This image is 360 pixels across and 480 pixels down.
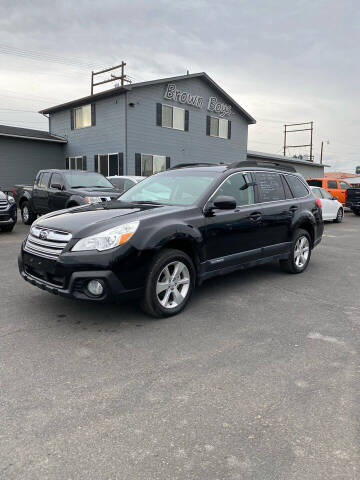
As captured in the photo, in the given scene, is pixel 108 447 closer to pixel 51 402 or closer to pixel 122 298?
pixel 51 402

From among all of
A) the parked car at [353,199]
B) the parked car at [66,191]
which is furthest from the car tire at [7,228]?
the parked car at [353,199]

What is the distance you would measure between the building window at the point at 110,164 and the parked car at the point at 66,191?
348 inches

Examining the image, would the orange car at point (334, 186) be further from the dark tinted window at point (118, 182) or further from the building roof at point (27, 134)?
the building roof at point (27, 134)

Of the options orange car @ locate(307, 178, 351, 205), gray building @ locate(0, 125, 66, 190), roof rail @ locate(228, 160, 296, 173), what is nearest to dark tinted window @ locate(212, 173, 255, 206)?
roof rail @ locate(228, 160, 296, 173)

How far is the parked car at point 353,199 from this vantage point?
61.1 feet

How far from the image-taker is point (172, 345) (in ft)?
11.7

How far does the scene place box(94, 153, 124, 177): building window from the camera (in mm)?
20750

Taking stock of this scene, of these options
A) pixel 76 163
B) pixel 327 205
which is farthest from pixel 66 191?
pixel 76 163

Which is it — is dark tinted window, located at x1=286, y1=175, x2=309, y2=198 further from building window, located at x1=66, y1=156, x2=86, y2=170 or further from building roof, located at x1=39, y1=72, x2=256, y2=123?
building window, located at x1=66, y1=156, x2=86, y2=170

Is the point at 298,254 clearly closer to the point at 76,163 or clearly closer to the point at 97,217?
the point at 97,217

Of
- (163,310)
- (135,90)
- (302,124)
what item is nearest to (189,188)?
(163,310)

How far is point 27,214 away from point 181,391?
11.2 meters

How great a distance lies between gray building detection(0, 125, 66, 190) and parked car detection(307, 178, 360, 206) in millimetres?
15018

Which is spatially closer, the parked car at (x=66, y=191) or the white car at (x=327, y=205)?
the parked car at (x=66, y=191)
